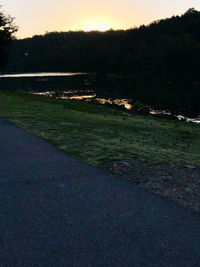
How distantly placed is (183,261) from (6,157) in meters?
5.64

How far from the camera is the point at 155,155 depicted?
8.62m

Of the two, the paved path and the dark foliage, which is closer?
the paved path

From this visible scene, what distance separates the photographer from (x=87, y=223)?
4449 millimetres

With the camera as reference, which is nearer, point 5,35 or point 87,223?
point 87,223

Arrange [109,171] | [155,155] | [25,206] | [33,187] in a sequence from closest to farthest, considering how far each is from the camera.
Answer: [25,206]
[33,187]
[109,171]
[155,155]

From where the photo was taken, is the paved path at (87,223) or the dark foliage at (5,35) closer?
the paved path at (87,223)

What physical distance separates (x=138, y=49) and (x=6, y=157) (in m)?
184

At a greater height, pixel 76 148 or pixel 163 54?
pixel 163 54

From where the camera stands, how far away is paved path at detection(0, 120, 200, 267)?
3.66 meters

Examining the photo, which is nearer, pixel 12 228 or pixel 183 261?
pixel 183 261

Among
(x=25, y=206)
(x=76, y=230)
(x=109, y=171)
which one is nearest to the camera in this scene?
(x=76, y=230)

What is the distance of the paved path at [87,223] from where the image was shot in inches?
144

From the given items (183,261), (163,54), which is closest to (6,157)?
(183,261)

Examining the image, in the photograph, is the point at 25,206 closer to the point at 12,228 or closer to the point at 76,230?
the point at 12,228
